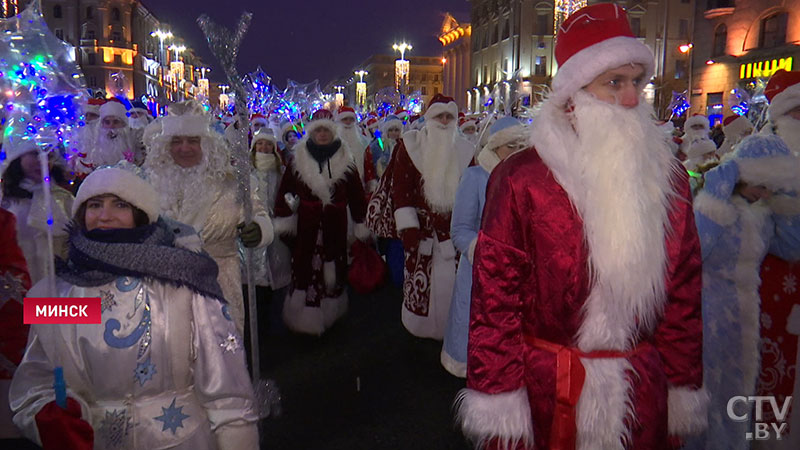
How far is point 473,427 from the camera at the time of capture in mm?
2035

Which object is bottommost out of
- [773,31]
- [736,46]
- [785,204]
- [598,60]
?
[785,204]

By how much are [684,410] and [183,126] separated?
3549mm

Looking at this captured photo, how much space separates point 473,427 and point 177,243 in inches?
54.1

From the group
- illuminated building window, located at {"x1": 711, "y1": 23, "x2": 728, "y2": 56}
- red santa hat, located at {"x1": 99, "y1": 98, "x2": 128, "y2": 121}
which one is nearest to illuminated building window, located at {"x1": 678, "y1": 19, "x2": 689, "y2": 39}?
illuminated building window, located at {"x1": 711, "y1": 23, "x2": 728, "y2": 56}

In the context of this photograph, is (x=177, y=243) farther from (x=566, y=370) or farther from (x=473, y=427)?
(x=566, y=370)

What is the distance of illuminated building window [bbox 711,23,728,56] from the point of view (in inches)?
1630

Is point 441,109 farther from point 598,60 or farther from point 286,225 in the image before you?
point 598,60

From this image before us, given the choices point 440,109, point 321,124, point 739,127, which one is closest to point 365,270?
point 321,124

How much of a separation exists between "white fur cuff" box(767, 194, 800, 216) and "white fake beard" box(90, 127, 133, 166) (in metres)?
6.58

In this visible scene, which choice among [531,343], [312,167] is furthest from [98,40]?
[531,343]

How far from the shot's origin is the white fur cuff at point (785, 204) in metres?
3.27

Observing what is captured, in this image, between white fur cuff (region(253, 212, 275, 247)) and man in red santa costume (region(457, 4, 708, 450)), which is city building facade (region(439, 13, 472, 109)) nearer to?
white fur cuff (region(253, 212, 275, 247))

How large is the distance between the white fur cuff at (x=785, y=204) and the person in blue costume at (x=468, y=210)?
162 cm

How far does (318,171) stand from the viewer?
20.4 ft
